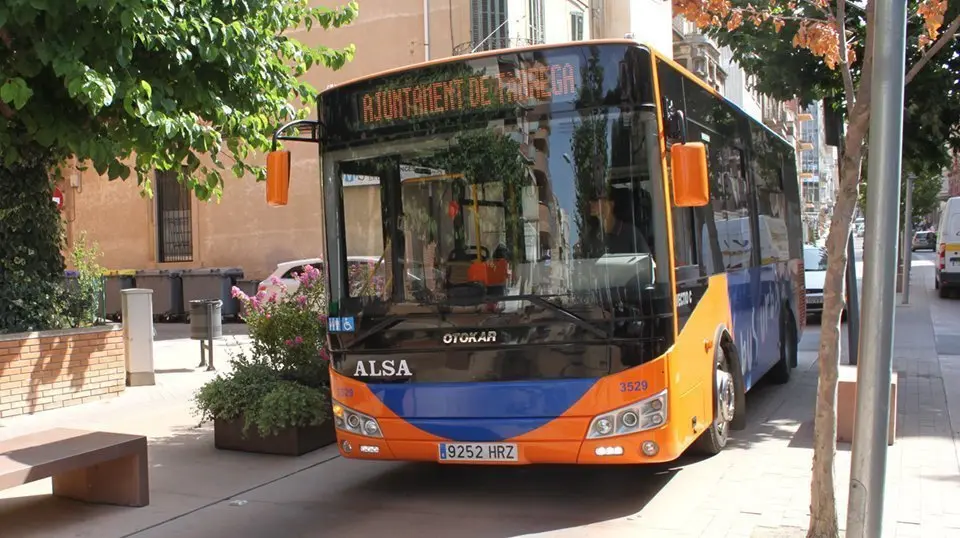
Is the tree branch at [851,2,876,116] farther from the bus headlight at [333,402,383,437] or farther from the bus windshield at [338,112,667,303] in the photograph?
the bus headlight at [333,402,383,437]

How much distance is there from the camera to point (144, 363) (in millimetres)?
11359

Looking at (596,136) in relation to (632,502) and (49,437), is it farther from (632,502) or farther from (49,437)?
(49,437)

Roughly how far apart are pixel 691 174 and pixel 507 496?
2.78 m

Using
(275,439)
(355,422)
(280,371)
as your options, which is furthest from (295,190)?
(355,422)

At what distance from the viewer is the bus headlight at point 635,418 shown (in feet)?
17.1

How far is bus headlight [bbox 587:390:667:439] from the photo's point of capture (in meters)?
5.20

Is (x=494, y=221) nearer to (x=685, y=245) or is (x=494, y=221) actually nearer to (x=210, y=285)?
(x=685, y=245)

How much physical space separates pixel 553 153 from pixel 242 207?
18742mm

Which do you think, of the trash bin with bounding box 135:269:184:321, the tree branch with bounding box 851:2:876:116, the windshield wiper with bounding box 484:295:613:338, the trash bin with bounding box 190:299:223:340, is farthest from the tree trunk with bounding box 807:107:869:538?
the trash bin with bounding box 135:269:184:321

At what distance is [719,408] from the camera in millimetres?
6703

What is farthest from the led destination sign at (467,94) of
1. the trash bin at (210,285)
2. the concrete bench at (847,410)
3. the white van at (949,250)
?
the white van at (949,250)

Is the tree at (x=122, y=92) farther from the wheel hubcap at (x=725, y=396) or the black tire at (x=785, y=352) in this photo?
the black tire at (x=785, y=352)

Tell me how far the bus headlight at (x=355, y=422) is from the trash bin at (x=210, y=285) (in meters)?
15.3

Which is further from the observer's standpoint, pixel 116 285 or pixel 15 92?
pixel 116 285
